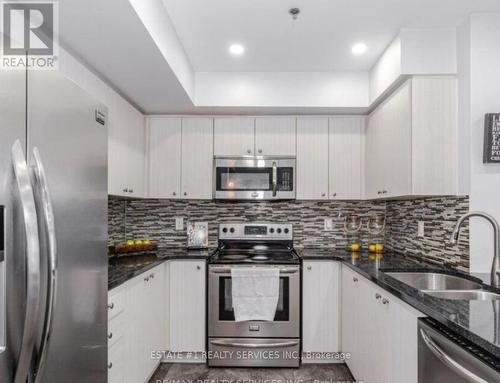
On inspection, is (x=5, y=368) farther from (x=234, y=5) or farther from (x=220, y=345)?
(x=220, y=345)

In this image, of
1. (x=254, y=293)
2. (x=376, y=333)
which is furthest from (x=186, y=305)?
(x=376, y=333)

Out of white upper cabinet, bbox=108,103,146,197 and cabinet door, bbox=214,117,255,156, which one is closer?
white upper cabinet, bbox=108,103,146,197

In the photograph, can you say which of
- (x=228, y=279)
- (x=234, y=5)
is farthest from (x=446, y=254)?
(x=234, y=5)

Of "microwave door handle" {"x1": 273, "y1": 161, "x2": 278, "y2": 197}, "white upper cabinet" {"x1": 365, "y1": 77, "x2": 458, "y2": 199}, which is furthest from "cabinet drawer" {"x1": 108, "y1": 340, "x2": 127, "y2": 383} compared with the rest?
"white upper cabinet" {"x1": 365, "y1": 77, "x2": 458, "y2": 199}

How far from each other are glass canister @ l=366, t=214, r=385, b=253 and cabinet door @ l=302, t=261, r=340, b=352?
0.46 metres

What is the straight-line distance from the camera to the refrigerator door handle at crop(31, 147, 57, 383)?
956 mm

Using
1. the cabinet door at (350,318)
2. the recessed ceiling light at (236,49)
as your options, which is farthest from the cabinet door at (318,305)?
the recessed ceiling light at (236,49)

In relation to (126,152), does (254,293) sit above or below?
below

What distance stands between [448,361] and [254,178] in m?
2.18

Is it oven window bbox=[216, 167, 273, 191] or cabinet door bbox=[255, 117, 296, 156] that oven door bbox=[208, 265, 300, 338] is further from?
cabinet door bbox=[255, 117, 296, 156]

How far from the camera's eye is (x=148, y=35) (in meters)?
1.76

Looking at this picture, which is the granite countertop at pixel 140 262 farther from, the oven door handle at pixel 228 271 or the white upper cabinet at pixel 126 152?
the white upper cabinet at pixel 126 152

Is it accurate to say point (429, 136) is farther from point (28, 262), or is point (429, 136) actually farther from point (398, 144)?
point (28, 262)

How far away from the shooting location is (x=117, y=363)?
195 centimetres
